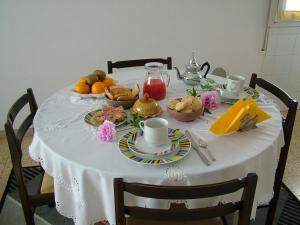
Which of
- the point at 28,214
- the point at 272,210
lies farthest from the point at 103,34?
the point at 272,210

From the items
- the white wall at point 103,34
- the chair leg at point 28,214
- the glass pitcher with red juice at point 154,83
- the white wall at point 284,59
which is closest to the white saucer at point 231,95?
the glass pitcher with red juice at point 154,83

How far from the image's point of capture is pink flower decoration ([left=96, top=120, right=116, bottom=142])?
1093 millimetres

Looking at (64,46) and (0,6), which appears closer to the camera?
(0,6)

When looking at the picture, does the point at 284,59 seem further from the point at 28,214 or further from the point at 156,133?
the point at 28,214

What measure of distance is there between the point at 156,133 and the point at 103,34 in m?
1.55

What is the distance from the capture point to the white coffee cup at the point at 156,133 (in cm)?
100

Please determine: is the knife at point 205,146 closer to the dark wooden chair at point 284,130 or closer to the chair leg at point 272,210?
the dark wooden chair at point 284,130

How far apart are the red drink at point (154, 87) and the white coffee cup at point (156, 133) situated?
1.25 ft

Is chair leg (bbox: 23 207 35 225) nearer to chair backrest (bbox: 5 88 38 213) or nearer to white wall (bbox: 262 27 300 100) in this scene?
chair backrest (bbox: 5 88 38 213)

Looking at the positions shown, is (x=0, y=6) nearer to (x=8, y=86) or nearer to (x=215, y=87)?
(x=8, y=86)

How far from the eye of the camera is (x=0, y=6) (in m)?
2.12

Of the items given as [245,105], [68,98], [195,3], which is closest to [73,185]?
[68,98]

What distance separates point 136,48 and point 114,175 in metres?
1.65

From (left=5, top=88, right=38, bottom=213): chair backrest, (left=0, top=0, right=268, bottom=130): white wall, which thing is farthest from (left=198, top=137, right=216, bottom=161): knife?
(left=0, top=0, right=268, bottom=130): white wall
